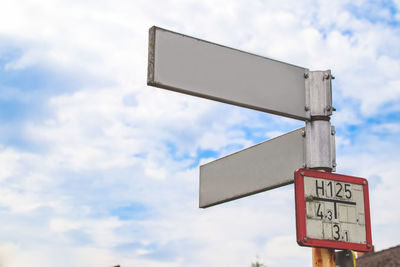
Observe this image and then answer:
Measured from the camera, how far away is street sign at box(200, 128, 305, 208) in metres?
3.35

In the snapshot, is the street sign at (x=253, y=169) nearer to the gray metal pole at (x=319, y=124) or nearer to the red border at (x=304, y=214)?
the gray metal pole at (x=319, y=124)

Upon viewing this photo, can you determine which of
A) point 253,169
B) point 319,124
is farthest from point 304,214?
point 253,169

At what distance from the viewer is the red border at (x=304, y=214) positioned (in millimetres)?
2867

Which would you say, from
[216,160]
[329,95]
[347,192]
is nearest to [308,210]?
[347,192]

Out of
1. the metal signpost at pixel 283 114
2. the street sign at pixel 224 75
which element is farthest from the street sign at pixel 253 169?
the street sign at pixel 224 75

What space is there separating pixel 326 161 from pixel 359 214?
0.33m

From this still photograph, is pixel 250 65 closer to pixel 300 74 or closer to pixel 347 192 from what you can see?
pixel 300 74

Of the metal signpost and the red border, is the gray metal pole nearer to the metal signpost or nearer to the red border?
the metal signpost

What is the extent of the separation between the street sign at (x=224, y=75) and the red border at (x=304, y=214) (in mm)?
399

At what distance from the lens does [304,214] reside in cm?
291

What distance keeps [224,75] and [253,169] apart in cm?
69

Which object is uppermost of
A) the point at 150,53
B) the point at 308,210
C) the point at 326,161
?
the point at 150,53

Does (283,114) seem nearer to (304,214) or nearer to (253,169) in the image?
(253,169)

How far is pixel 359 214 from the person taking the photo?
10.1ft
